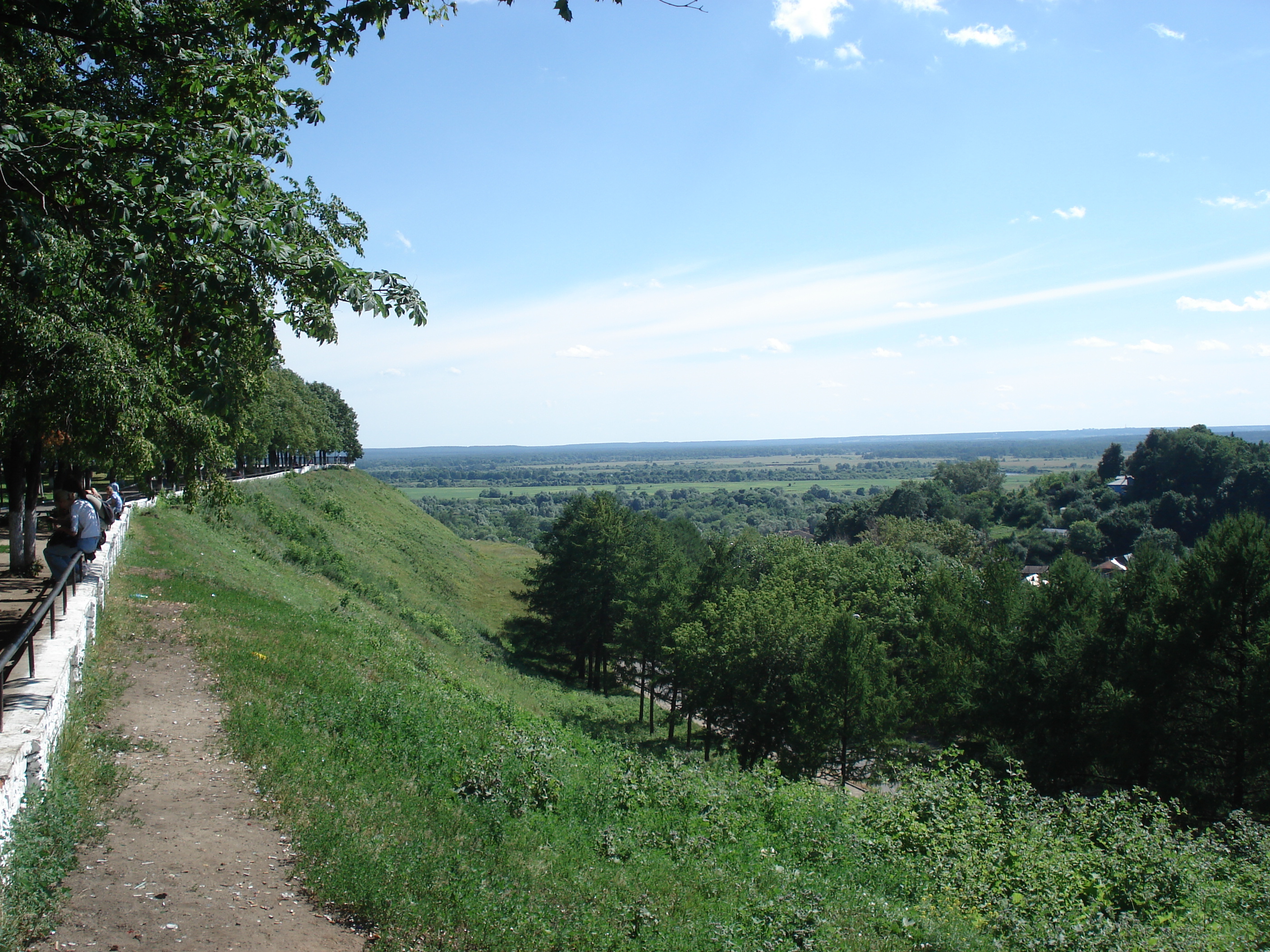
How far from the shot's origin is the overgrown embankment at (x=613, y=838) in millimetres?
6988

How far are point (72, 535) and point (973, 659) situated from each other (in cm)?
2901

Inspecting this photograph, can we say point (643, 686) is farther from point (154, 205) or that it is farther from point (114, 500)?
point (154, 205)

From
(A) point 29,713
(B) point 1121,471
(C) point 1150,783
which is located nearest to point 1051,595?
(C) point 1150,783

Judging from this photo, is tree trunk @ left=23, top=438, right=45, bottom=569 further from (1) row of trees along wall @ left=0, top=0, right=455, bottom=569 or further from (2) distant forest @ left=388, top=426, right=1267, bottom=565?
(2) distant forest @ left=388, top=426, right=1267, bottom=565

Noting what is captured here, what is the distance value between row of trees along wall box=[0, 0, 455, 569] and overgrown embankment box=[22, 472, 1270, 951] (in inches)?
168

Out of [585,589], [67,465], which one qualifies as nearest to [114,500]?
[67,465]

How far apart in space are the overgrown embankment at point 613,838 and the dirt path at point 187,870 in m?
0.34

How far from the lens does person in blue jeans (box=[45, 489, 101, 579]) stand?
37.0 ft

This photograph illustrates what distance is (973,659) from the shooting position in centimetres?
2959

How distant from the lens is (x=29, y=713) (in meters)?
6.50

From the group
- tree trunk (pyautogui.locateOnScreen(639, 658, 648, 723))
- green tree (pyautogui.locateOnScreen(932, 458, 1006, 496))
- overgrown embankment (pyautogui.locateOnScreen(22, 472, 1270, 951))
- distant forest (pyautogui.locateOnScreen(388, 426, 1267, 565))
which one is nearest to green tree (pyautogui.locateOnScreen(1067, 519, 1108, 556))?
distant forest (pyautogui.locateOnScreen(388, 426, 1267, 565))

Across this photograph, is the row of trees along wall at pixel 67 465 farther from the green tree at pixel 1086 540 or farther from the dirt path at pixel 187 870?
the green tree at pixel 1086 540

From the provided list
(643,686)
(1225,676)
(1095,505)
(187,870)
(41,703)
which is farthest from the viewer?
(1095,505)

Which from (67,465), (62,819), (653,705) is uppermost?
(67,465)
